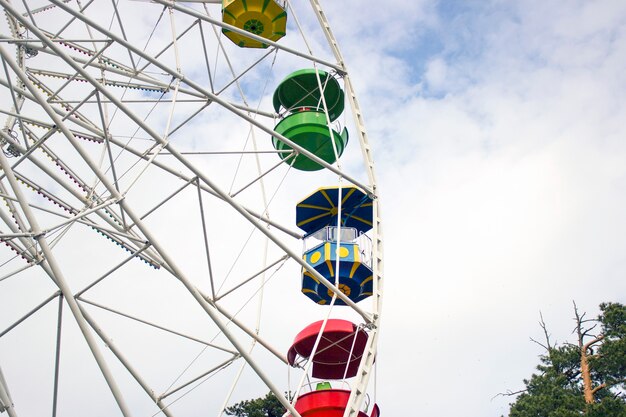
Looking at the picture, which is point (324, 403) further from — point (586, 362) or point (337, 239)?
point (586, 362)

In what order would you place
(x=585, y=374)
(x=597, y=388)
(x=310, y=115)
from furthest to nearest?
(x=585, y=374) → (x=597, y=388) → (x=310, y=115)

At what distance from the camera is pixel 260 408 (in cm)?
2205

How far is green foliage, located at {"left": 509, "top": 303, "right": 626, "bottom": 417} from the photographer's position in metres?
20.6

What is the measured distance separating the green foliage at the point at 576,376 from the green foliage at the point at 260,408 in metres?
7.49

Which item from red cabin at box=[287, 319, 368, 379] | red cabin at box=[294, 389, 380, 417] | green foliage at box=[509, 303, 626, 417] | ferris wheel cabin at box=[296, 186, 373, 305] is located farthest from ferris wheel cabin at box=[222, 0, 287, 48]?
green foliage at box=[509, 303, 626, 417]

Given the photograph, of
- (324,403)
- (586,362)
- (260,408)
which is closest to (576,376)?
(586,362)

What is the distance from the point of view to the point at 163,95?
11531 millimetres

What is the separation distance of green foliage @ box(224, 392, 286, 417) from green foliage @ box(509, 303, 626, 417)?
7489 mm

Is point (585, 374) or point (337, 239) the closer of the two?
point (337, 239)

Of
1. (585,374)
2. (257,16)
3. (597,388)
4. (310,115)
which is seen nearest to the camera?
(310,115)

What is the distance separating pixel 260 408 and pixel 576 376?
387 inches

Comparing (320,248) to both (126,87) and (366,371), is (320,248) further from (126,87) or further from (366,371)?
(126,87)

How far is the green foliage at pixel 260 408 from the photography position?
22016 millimetres

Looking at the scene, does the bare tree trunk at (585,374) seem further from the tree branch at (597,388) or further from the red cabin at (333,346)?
the red cabin at (333,346)
